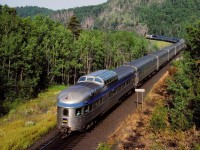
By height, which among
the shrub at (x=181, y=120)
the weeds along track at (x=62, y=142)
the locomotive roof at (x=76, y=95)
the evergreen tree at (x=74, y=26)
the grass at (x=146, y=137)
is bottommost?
the weeds along track at (x=62, y=142)

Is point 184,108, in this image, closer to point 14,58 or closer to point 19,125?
point 19,125

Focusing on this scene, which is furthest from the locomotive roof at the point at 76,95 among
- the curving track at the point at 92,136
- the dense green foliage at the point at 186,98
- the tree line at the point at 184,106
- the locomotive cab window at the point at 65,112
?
the dense green foliage at the point at 186,98

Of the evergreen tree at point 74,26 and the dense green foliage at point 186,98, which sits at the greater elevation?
the evergreen tree at point 74,26

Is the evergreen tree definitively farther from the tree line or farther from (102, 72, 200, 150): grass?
the tree line

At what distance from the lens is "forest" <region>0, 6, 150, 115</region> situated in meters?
49.7

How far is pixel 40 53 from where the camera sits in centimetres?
5956

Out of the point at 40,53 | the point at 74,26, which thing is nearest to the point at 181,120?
the point at 40,53

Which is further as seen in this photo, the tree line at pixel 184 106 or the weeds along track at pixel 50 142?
the tree line at pixel 184 106

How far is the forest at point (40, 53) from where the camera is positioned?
49.7m

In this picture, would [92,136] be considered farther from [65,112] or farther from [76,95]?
[76,95]

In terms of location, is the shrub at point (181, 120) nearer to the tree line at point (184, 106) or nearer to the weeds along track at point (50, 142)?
the tree line at point (184, 106)

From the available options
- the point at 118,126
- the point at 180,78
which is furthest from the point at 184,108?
the point at 118,126

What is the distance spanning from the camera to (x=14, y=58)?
167 ft

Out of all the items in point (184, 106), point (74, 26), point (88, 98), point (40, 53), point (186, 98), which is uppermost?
point (74, 26)
